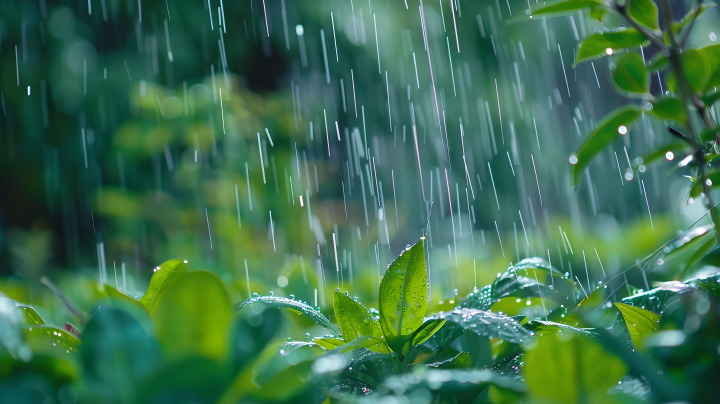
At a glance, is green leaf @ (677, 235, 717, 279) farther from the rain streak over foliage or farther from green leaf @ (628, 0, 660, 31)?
green leaf @ (628, 0, 660, 31)

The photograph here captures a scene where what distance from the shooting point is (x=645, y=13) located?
0.35m

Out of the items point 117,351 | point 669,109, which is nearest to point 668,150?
point 669,109

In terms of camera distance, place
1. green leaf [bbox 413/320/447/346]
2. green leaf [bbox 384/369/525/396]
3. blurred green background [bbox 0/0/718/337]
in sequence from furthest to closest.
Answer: blurred green background [bbox 0/0/718/337]
green leaf [bbox 413/320/447/346]
green leaf [bbox 384/369/525/396]

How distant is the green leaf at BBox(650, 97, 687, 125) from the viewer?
12.8 inches

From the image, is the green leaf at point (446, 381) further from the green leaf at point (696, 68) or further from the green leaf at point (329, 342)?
the green leaf at point (696, 68)

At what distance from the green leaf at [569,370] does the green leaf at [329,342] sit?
0.17m

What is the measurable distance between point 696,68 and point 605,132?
73mm

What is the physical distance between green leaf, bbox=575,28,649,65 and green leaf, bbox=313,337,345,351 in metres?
0.31

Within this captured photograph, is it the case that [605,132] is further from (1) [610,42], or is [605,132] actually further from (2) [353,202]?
(2) [353,202]

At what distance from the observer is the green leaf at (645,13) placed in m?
0.35

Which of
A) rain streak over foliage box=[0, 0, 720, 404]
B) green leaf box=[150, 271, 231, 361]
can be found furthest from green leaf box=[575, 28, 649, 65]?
green leaf box=[150, 271, 231, 361]

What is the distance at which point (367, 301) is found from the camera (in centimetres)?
70

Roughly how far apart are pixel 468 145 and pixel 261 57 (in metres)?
1.52

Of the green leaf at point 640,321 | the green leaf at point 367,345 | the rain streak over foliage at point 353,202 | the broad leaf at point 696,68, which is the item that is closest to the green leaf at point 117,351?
the rain streak over foliage at point 353,202
